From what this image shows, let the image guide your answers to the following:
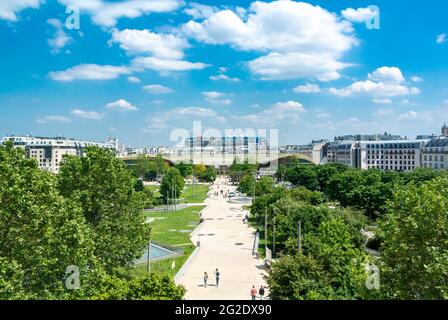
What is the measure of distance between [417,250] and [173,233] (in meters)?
33.2

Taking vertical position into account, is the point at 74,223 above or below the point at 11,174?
below

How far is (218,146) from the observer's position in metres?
198

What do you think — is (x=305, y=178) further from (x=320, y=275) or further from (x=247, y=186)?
(x=320, y=275)

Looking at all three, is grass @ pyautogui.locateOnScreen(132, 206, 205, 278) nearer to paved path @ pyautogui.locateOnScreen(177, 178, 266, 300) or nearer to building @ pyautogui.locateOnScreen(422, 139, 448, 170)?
paved path @ pyautogui.locateOnScreen(177, 178, 266, 300)

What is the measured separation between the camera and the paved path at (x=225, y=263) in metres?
24.2

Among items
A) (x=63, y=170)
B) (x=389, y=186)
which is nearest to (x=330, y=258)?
(x=63, y=170)

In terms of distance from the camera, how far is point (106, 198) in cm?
2386

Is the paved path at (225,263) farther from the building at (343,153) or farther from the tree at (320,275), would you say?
the building at (343,153)

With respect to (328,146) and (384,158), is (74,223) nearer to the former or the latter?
(384,158)

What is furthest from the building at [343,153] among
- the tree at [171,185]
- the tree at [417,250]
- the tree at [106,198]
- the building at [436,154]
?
the tree at [417,250]

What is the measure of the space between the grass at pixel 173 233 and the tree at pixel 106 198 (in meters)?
2.62

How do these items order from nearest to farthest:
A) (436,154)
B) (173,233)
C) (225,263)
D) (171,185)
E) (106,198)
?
(106,198) → (225,263) → (173,233) → (171,185) → (436,154)

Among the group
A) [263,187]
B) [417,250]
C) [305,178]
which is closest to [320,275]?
[417,250]
